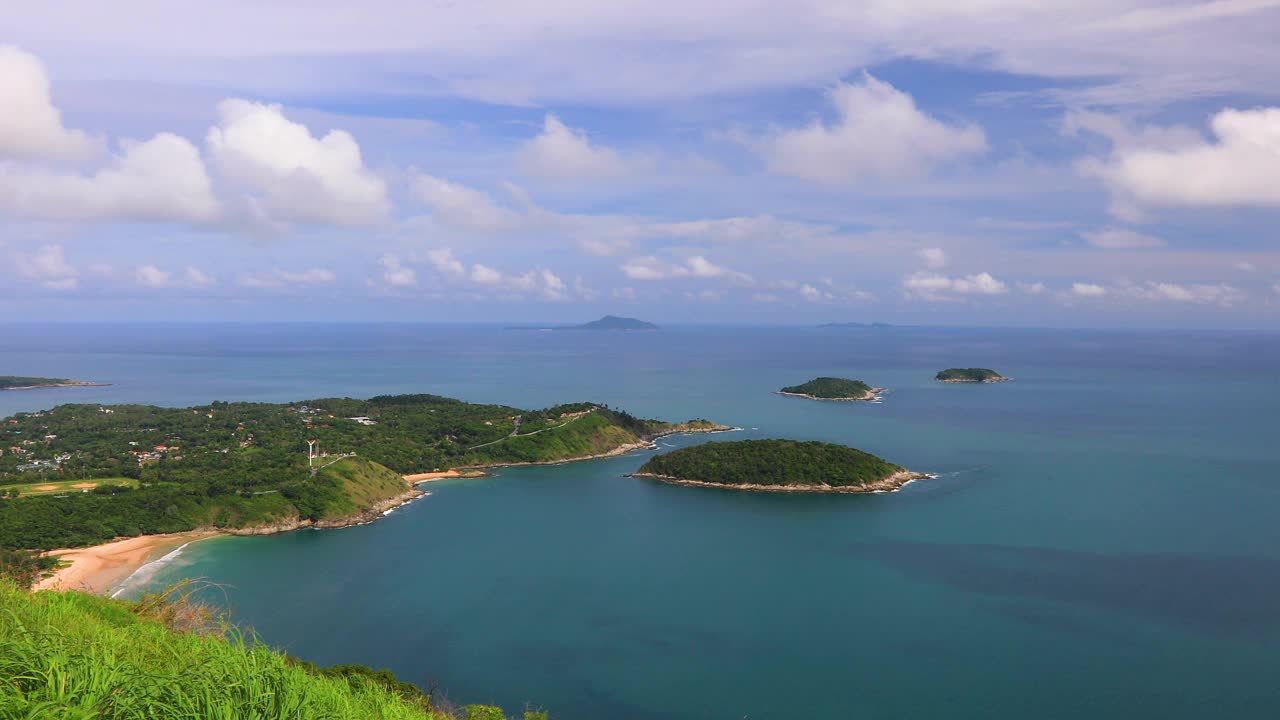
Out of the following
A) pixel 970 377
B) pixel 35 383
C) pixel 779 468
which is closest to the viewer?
pixel 779 468

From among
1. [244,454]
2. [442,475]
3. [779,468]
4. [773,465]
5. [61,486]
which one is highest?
[244,454]

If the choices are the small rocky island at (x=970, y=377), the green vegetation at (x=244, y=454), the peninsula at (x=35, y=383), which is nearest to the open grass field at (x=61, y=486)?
the green vegetation at (x=244, y=454)

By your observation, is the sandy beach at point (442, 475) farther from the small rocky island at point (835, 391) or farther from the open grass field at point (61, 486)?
the small rocky island at point (835, 391)

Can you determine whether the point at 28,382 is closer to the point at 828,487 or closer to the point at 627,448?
the point at 627,448

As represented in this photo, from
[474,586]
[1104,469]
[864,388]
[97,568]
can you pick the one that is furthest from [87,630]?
[864,388]

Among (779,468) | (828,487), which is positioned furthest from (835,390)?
(828,487)

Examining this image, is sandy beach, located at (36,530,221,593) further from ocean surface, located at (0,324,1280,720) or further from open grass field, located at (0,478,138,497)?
open grass field, located at (0,478,138,497)
